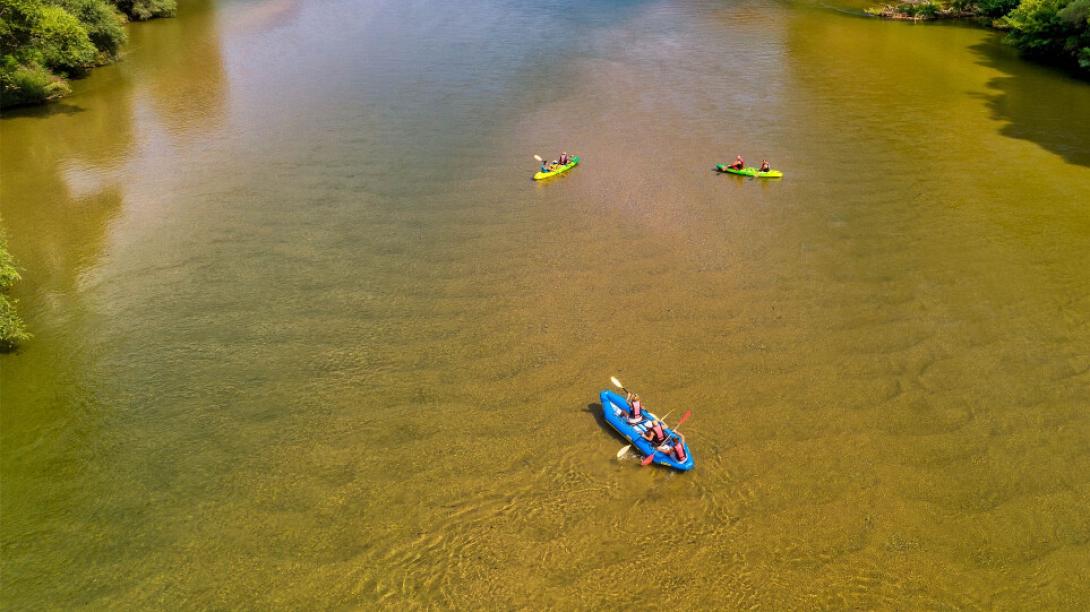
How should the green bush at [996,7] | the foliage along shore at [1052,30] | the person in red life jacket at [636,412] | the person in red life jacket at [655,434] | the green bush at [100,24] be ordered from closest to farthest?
the person in red life jacket at [655,434]
the person in red life jacket at [636,412]
the foliage along shore at [1052,30]
the green bush at [100,24]
the green bush at [996,7]

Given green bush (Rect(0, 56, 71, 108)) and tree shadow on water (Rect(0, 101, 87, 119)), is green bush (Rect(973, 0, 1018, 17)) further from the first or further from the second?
green bush (Rect(0, 56, 71, 108))

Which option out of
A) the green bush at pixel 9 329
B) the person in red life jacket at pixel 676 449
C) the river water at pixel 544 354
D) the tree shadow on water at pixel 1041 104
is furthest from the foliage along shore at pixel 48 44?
the tree shadow on water at pixel 1041 104

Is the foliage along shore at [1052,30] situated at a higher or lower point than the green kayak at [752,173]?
higher

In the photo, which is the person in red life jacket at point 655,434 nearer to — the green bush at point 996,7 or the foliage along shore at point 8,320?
the foliage along shore at point 8,320

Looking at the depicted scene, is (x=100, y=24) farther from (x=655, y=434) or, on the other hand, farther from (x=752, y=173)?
(x=655, y=434)

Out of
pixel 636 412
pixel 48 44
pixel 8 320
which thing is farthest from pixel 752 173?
pixel 48 44

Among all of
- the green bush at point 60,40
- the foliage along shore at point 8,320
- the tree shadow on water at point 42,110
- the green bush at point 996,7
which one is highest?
the green bush at point 60,40

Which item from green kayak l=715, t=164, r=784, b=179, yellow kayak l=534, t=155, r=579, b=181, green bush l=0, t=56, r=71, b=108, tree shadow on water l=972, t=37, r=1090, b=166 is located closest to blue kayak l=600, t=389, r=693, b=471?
yellow kayak l=534, t=155, r=579, b=181
